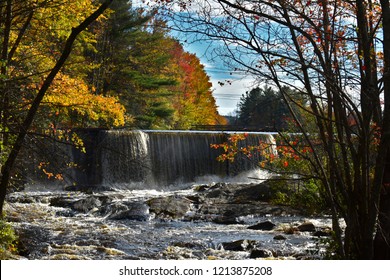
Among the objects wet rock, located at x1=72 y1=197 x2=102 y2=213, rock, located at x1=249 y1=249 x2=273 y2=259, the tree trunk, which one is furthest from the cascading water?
the tree trunk

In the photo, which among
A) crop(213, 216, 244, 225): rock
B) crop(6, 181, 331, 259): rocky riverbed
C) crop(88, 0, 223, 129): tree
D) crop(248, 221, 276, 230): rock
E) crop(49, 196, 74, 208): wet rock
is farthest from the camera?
crop(88, 0, 223, 129): tree

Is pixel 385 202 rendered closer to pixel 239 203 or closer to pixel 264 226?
pixel 264 226

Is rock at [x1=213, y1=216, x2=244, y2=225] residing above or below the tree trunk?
below

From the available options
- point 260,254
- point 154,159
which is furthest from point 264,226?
point 154,159

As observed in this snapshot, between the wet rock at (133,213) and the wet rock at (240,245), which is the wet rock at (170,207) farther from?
the wet rock at (240,245)


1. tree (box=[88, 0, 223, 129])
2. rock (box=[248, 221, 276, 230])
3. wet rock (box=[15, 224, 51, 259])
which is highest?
tree (box=[88, 0, 223, 129])

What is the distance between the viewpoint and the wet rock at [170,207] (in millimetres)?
12805

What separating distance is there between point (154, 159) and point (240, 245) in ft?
42.9

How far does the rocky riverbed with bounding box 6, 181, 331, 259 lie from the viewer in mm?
8781

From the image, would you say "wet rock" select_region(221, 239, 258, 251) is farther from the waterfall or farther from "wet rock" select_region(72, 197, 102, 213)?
the waterfall

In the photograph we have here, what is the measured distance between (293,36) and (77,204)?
10.5 meters

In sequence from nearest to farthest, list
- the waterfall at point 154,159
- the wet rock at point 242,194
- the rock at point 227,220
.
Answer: the rock at point 227,220 < the wet rock at point 242,194 < the waterfall at point 154,159

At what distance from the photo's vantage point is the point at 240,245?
9.11 metres

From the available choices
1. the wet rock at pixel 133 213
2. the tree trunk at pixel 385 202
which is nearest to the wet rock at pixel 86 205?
the wet rock at pixel 133 213
